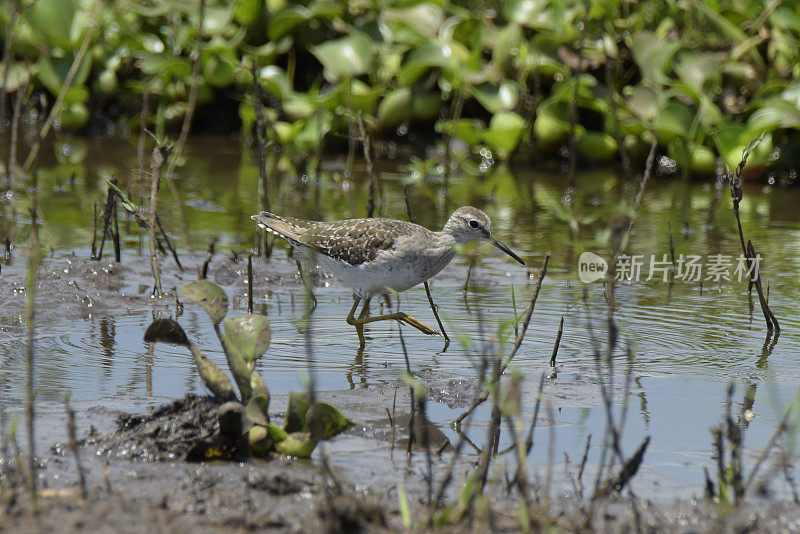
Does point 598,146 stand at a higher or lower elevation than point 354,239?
higher

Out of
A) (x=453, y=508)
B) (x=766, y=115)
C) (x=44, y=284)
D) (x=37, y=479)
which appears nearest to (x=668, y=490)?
(x=453, y=508)

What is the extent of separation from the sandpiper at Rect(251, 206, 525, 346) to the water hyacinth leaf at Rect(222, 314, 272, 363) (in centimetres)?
190

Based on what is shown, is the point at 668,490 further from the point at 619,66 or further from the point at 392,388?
the point at 619,66

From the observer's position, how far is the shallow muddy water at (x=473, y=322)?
16.4 feet

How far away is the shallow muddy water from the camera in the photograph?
4.98 meters

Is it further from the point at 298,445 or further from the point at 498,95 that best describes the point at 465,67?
the point at 298,445

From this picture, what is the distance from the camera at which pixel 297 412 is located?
436 cm

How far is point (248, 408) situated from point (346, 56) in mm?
8265

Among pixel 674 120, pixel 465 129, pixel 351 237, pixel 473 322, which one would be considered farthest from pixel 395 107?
pixel 473 322

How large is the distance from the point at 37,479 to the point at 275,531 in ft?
3.12

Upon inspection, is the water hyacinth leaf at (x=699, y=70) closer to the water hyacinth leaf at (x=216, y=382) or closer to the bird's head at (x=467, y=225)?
the bird's head at (x=467, y=225)

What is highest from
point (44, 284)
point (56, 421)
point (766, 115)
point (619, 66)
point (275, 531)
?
point (619, 66)

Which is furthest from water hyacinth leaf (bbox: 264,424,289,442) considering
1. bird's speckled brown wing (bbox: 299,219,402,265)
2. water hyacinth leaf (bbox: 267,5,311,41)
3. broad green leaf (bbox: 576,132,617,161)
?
water hyacinth leaf (bbox: 267,5,311,41)

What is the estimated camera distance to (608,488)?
12.2 ft
